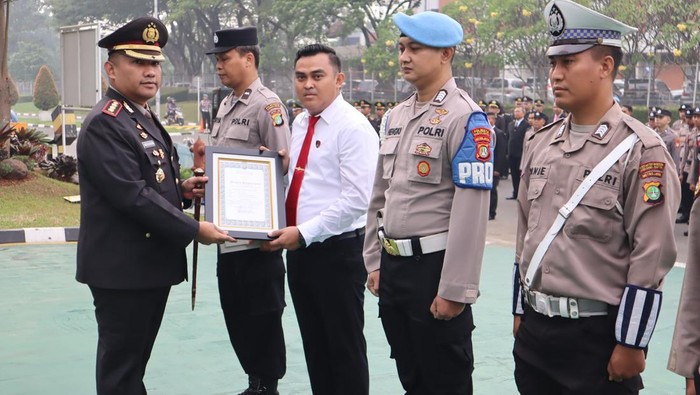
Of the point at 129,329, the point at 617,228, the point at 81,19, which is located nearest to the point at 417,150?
the point at 617,228

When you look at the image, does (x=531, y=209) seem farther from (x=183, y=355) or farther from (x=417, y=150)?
(x=183, y=355)

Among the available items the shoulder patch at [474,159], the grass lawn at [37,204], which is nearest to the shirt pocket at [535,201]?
the shoulder patch at [474,159]

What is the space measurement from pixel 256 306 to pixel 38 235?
552 centimetres

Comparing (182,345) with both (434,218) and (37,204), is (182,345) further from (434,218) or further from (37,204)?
(37,204)

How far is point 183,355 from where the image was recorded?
5328 millimetres

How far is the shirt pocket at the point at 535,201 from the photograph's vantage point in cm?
298

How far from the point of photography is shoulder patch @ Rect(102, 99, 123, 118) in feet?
11.9

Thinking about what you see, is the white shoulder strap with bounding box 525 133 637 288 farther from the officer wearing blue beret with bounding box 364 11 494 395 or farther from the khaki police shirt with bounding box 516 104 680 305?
the officer wearing blue beret with bounding box 364 11 494 395

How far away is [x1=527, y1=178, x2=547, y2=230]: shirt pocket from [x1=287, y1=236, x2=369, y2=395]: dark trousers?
50.0 inches

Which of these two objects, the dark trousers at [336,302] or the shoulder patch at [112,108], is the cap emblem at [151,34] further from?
the dark trousers at [336,302]

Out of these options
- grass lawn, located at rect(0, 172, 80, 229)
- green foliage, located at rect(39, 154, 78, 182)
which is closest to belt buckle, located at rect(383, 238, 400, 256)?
grass lawn, located at rect(0, 172, 80, 229)

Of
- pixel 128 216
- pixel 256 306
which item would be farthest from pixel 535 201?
pixel 256 306

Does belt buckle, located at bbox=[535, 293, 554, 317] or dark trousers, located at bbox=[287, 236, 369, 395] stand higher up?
belt buckle, located at bbox=[535, 293, 554, 317]

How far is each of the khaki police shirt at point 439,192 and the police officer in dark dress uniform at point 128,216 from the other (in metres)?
0.87
